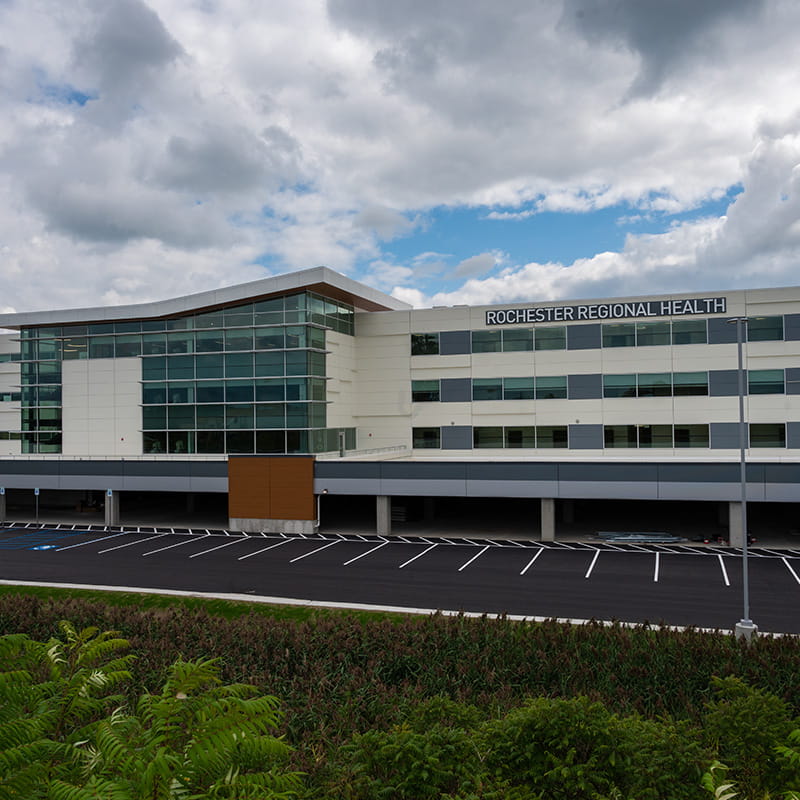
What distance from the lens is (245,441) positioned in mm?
40312

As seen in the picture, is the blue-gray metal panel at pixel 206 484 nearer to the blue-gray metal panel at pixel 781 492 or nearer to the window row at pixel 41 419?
the window row at pixel 41 419

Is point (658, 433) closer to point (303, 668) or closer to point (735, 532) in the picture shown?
point (735, 532)

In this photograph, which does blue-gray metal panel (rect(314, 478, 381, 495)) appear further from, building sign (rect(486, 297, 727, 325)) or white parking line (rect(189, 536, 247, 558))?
building sign (rect(486, 297, 727, 325))

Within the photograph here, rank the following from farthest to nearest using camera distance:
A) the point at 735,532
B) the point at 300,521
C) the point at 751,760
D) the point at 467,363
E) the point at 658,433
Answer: the point at 467,363 → the point at 658,433 → the point at 300,521 → the point at 735,532 → the point at 751,760

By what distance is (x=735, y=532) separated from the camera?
105 feet

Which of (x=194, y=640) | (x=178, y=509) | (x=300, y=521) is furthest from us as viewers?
(x=178, y=509)

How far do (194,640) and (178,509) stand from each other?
31.9m

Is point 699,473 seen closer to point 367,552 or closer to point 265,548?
point 367,552

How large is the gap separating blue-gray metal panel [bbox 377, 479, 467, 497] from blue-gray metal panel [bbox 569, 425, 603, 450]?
30.4 feet

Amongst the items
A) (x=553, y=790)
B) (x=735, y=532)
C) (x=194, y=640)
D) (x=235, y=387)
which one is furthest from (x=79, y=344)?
(x=553, y=790)

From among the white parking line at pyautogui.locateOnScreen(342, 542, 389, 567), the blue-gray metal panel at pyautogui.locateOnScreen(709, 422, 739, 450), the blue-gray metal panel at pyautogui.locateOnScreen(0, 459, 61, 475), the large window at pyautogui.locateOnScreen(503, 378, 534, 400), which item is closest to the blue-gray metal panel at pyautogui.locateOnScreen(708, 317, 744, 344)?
the blue-gray metal panel at pyautogui.locateOnScreen(709, 422, 739, 450)

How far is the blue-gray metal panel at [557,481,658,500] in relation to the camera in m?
33.2

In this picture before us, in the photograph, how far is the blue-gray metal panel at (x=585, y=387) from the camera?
4097cm

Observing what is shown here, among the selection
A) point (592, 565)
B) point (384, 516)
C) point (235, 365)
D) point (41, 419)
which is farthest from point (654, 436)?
point (41, 419)
